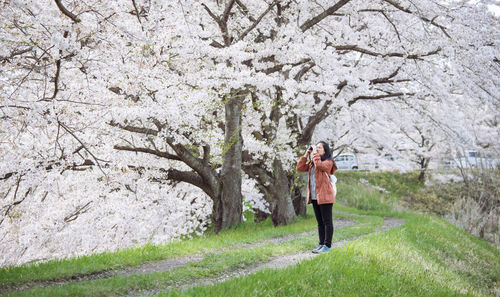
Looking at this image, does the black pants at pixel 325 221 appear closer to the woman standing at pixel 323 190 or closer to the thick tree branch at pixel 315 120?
the woman standing at pixel 323 190

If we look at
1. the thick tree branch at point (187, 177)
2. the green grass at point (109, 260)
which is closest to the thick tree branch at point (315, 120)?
the thick tree branch at point (187, 177)

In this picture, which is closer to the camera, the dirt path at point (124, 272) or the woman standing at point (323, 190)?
the dirt path at point (124, 272)

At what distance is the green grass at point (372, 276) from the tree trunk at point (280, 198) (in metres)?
4.21

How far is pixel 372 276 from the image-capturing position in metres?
5.38

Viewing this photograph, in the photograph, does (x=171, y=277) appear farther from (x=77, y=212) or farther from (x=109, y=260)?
(x=77, y=212)

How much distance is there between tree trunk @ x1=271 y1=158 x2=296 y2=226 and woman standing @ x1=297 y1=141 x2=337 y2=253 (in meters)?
5.47

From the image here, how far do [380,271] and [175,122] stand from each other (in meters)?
5.16

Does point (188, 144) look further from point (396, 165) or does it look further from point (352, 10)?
point (396, 165)

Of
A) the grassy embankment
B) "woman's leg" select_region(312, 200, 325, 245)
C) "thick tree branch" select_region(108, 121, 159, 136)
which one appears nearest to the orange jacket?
"woman's leg" select_region(312, 200, 325, 245)

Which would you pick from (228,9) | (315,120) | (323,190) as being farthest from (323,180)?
(315,120)

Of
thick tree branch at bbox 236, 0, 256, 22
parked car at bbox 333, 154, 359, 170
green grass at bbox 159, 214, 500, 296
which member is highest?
thick tree branch at bbox 236, 0, 256, 22

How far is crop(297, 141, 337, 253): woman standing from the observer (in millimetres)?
6484

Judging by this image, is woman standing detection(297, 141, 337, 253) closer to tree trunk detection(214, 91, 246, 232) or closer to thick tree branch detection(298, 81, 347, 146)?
tree trunk detection(214, 91, 246, 232)

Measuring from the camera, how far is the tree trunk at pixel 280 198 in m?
12.5
